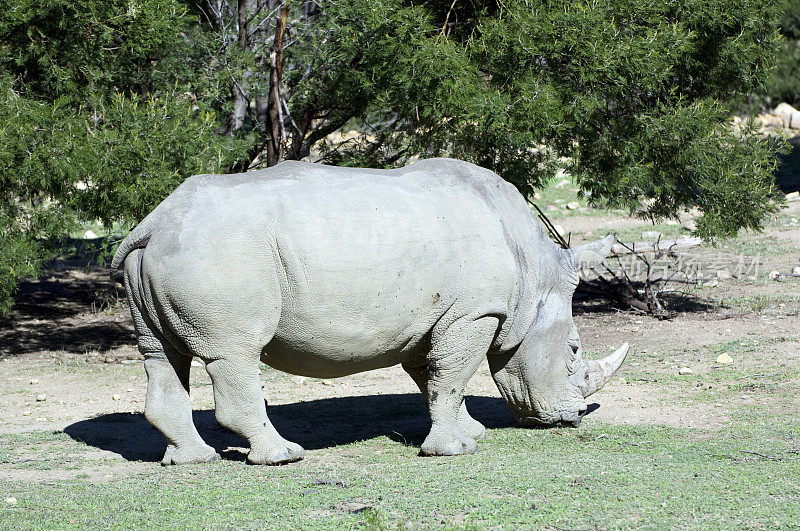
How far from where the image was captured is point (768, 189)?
37.9 ft

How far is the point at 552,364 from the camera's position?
720cm

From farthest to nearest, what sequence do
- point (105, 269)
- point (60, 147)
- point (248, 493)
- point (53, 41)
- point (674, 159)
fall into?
point (105, 269) → point (674, 159) → point (53, 41) → point (60, 147) → point (248, 493)

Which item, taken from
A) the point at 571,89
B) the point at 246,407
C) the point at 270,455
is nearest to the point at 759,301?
the point at 571,89

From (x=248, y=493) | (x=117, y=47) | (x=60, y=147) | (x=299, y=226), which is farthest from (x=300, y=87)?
(x=248, y=493)

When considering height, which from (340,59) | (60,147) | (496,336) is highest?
(340,59)

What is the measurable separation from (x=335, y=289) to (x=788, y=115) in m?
27.9

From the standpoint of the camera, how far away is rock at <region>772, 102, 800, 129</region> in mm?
30078

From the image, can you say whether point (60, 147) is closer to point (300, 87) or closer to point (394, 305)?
point (300, 87)

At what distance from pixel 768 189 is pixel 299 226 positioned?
748cm

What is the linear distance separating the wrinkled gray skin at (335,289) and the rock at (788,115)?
25868 millimetres

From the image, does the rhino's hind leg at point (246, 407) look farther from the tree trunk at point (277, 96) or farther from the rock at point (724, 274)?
the rock at point (724, 274)

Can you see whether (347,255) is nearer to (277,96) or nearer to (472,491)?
(472,491)

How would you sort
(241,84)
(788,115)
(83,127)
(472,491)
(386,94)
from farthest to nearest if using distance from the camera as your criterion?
(788,115) → (241,84) → (386,94) → (83,127) → (472,491)

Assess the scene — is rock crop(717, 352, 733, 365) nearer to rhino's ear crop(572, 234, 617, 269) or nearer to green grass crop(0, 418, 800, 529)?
green grass crop(0, 418, 800, 529)
